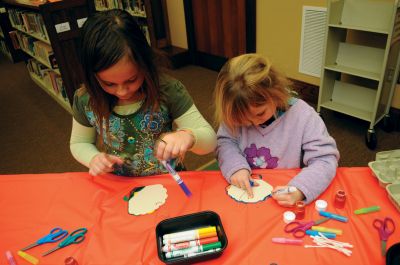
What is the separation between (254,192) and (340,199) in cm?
20

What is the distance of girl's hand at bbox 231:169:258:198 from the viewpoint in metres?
0.84

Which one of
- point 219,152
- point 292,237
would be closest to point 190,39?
point 219,152

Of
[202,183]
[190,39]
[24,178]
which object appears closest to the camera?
[202,183]

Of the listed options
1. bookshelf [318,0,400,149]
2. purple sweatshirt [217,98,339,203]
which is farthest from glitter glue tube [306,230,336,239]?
bookshelf [318,0,400,149]

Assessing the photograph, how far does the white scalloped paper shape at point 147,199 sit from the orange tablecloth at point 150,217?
0.05ft

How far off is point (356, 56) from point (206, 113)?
1.15 m

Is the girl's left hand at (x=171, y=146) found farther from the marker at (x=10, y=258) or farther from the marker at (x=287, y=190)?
the marker at (x=10, y=258)

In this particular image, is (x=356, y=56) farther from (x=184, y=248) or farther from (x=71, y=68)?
(x=71, y=68)

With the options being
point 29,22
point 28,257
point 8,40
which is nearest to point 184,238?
point 28,257

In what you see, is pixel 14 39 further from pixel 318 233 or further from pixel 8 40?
pixel 318 233

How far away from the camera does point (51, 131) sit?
2.77 meters

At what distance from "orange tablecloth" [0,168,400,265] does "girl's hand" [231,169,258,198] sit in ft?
0.13

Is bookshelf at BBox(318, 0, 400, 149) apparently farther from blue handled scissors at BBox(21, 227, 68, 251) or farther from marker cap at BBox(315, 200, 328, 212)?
blue handled scissors at BBox(21, 227, 68, 251)

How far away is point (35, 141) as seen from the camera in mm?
2639
